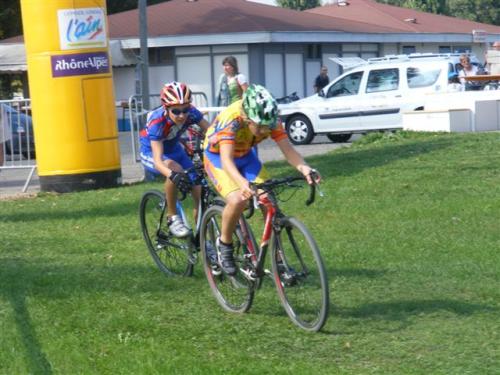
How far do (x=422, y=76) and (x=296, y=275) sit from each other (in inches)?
706

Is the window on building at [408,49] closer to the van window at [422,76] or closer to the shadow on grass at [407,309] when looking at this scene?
the van window at [422,76]

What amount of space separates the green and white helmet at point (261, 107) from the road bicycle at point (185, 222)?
1.41 metres

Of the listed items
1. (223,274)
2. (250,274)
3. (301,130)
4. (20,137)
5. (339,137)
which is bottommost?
(339,137)

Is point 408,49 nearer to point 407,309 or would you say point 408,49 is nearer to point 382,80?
point 382,80

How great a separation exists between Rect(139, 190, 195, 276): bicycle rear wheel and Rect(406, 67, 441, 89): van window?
15391 millimetres

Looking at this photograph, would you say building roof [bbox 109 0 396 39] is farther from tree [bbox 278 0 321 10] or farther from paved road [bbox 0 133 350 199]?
tree [bbox 278 0 321 10]

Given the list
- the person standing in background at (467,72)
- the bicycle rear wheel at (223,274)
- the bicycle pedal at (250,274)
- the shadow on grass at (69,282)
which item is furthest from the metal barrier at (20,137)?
the person standing in background at (467,72)

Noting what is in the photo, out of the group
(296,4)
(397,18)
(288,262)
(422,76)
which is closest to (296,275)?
(288,262)

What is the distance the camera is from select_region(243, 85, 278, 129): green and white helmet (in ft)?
23.6

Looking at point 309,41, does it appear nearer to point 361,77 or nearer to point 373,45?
point 373,45

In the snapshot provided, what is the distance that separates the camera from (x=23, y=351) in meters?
6.99

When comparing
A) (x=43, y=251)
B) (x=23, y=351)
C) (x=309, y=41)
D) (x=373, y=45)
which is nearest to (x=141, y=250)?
(x=43, y=251)

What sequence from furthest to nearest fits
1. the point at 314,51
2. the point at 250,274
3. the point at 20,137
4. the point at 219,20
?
the point at 314,51
the point at 219,20
the point at 20,137
the point at 250,274

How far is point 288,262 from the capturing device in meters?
7.35
